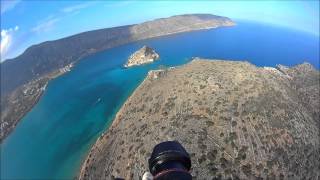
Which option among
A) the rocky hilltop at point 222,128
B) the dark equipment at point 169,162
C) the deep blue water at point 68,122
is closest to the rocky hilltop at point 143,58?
the deep blue water at point 68,122

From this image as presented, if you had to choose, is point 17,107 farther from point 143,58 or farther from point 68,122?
point 143,58

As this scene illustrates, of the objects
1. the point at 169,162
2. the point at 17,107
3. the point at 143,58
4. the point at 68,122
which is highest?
the point at 169,162

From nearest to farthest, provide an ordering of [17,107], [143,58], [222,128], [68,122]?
[222,128] → [68,122] → [17,107] → [143,58]

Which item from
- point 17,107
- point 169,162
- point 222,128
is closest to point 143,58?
point 17,107

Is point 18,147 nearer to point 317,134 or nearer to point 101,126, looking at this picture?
point 101,126

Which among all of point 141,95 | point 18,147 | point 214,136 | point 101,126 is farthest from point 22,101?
point 214,136

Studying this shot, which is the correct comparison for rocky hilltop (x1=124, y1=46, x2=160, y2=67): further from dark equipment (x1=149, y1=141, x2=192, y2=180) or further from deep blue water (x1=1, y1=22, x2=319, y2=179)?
dark equipment (x1=149, y1=141, x2=192, y2=180)

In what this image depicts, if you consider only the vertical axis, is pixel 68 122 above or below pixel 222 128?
below
